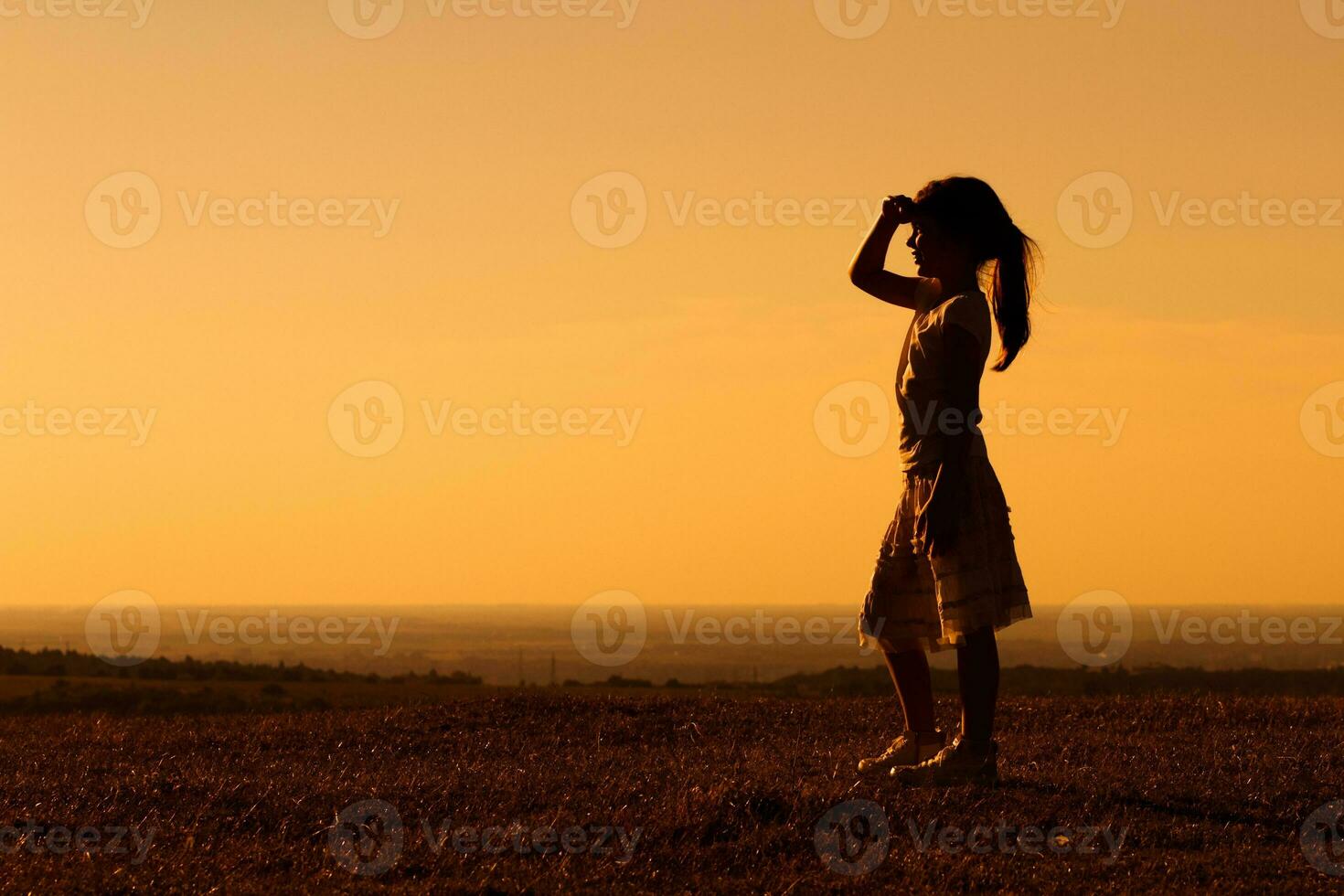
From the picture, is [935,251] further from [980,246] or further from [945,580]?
[945,580]

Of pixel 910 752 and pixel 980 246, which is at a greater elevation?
pixel 980 246

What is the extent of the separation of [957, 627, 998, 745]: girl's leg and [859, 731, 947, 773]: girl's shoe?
0.47 metres

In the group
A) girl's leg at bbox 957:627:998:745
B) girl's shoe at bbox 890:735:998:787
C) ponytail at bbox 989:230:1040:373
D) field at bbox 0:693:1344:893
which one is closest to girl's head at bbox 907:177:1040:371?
ponytail at bbox 989:230:1040:373

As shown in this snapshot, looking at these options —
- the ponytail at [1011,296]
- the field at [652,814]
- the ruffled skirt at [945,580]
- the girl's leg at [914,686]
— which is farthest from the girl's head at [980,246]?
the field at [652,814]

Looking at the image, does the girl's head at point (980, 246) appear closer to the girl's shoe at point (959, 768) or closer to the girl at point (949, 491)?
the girl at point (949, 491)

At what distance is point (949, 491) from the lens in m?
8.38

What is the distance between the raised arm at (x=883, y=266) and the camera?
914 cm

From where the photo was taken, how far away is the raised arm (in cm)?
914

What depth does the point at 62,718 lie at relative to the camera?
14289 mm

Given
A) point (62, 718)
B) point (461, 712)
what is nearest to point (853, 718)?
point (461, 712)

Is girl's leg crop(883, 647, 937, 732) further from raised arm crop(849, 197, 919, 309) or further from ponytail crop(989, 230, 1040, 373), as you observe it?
raised arm crop(849, 197, 919, 309)

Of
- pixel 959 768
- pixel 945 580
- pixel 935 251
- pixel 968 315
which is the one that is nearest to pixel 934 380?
pixel 968 315

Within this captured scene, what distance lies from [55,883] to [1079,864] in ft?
14.6

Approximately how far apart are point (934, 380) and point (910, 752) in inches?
85.4
